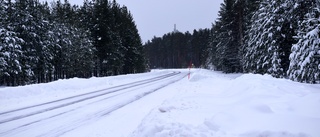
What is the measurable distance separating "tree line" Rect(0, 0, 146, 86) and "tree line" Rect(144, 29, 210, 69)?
167ft

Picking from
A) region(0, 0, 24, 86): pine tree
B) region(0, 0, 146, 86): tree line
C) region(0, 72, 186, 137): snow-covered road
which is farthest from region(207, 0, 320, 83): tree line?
region(0, 0, 24, 86): pine tree

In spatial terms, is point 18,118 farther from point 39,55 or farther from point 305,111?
point 39,55

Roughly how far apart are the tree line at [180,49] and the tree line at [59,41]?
51.0 metres

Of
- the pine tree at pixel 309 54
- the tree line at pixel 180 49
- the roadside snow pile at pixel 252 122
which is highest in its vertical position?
the tree line at pixel 180 49

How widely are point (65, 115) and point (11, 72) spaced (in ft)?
62.6

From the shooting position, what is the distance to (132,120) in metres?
6.53

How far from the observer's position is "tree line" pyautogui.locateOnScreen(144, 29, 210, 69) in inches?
3607

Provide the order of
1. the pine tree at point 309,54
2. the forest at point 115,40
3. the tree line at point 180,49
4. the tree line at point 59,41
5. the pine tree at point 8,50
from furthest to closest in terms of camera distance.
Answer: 1. the tree line at point 180,49
2. the tree line at point 59,41
3. the pine tree at point 8,50
4. the forest at point 115,40
5. the pine tree at point 309,54

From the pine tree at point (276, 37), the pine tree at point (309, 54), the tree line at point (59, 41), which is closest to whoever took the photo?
the pine tree at point (309, 54)

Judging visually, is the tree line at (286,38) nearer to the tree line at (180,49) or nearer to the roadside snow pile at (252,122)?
the roadside snow pile at (252,122)

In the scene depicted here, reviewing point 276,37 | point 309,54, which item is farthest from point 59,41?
point 309,54

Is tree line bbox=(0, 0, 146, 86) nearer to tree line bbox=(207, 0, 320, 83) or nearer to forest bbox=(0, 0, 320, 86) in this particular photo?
forest bbox=(0, 0, 320, 86)

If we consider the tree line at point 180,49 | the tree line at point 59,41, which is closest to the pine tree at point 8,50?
the tree line at point 59,41

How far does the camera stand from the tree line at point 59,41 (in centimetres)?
2231
